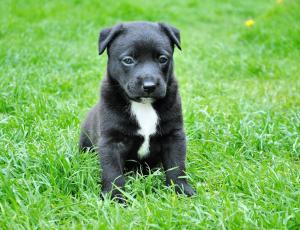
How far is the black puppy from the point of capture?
3785mm

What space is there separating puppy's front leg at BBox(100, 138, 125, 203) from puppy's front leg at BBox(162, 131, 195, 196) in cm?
33

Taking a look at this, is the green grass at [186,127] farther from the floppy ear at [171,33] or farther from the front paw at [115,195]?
the floppy ear at [171,33]

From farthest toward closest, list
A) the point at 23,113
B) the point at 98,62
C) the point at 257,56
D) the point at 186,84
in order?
the point at 257,56
the point at 98,62
the point at 186,84
the point at 23,113

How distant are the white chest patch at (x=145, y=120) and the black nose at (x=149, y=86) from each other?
0.84 ft

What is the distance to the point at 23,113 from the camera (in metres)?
5.04

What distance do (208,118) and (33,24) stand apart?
5315mm

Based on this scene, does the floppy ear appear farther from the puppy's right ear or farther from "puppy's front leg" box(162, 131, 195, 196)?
"puppy's front leg" box(162, 131, 195, 196)

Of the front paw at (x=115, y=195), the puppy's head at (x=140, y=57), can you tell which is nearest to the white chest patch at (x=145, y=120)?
the puppy's head at (x=140, y=57)

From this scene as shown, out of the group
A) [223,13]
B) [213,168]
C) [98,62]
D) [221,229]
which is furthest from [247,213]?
[223,13]

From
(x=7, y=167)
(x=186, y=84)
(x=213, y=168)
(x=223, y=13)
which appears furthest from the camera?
(x=223, y=13)

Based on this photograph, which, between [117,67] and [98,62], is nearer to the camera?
[117,67]

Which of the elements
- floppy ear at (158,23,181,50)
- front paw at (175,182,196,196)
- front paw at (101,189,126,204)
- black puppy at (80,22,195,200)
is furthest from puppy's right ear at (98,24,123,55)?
front paw at (175,182,196,196)

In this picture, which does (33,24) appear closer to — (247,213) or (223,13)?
(223,13)

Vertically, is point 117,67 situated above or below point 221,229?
above
